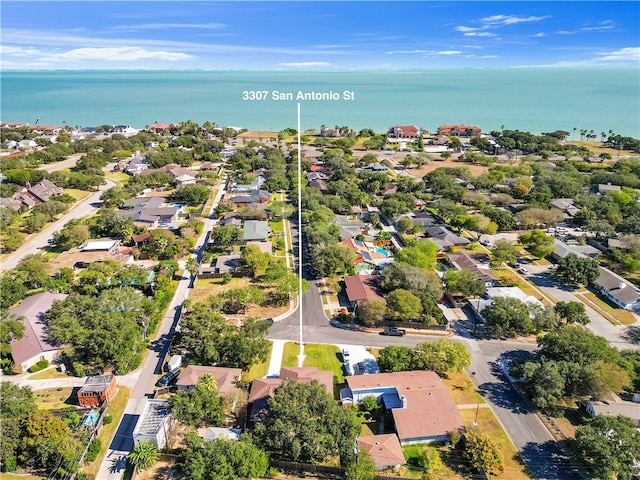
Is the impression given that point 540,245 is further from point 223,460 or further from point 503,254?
point 223,460

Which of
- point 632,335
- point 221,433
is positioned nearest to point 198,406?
point 221,433

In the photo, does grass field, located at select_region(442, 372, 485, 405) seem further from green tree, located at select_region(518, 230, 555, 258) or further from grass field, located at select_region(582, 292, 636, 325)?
green tree, located at select_region(518, 230, 555, 258)

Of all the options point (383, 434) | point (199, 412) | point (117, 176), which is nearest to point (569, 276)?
point (383, 434)

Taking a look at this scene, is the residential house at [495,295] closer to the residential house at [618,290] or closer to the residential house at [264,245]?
the residential house at [618,290]

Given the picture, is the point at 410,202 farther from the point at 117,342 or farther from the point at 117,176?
the point at 117,176

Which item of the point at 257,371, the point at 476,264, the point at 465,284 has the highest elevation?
the point at 465,284

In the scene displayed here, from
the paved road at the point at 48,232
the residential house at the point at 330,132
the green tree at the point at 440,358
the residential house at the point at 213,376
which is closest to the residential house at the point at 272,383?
the residential house at the point at 213,376
